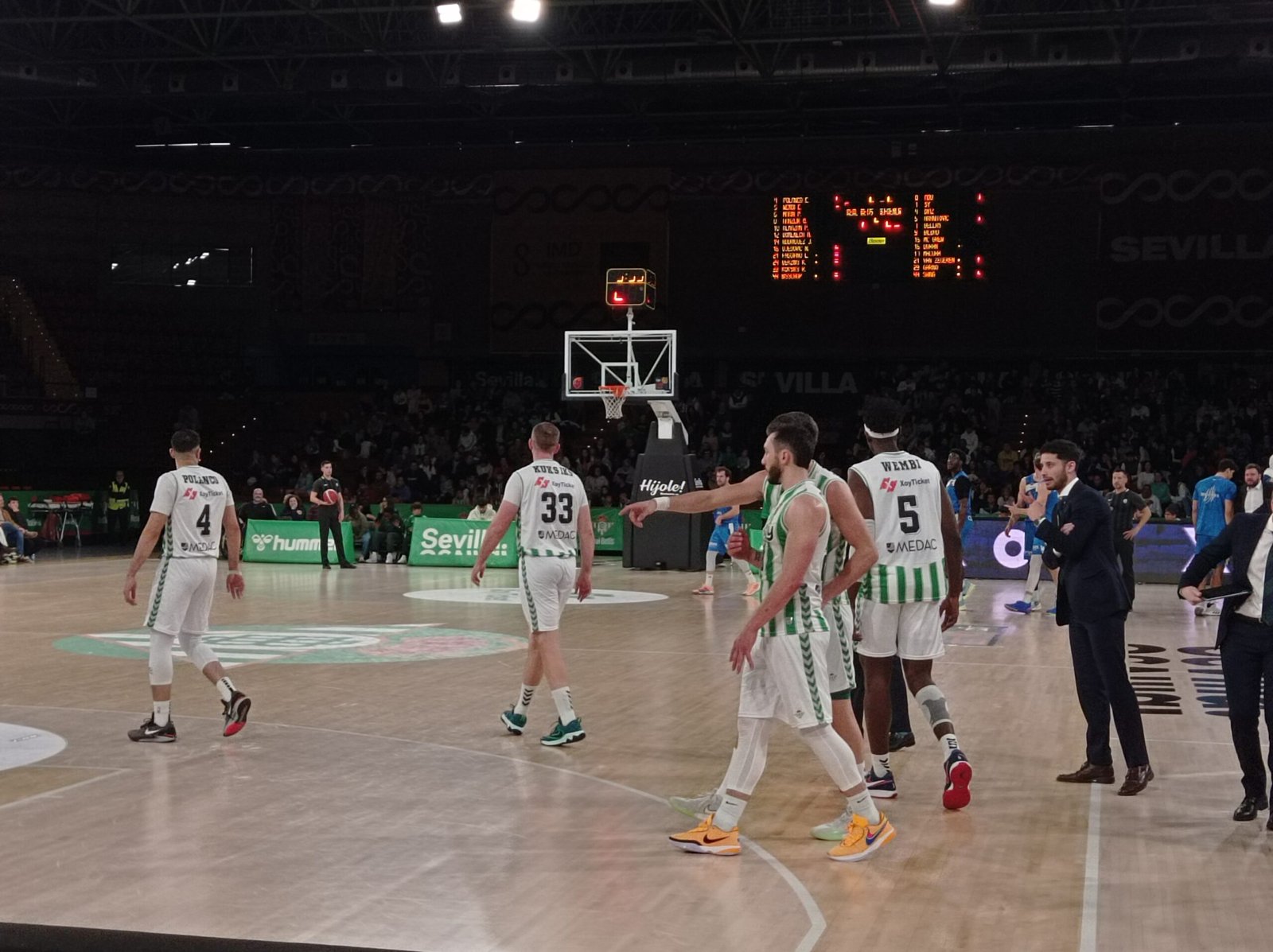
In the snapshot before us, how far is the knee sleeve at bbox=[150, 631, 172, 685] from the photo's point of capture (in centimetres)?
824

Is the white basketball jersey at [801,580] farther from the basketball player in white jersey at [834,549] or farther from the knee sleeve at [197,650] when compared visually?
the knee sleeve at [197,650]

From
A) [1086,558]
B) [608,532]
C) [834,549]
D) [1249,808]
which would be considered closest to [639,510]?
[834,549]

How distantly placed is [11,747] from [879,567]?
201 inches

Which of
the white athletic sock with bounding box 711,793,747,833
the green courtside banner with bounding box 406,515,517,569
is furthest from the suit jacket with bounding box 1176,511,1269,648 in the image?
the green courtside banner with bounding box 406,515,517,569

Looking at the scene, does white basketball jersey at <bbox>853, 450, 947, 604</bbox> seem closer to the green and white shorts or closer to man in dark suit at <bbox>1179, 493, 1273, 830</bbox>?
man in dark suit at <bbox>1179, 493, 1273, 830</bbox>

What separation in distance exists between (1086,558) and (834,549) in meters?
1.80

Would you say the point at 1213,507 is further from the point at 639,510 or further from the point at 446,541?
the point at 446,541

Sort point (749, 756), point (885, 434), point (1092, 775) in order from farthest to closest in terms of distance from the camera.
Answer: point (1092, 775)
point (885, 434)
point (749, 756)

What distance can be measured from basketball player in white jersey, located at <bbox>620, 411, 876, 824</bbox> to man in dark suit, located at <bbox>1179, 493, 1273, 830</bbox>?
1.62 meters

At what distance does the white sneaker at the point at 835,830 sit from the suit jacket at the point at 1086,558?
1.87 meters

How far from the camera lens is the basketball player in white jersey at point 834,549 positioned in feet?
19.6

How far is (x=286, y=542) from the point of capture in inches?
966

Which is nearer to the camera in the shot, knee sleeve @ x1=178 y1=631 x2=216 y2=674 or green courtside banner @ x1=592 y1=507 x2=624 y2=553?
knee sleeve @ x1=178 y1=631 x2=216 y2=674

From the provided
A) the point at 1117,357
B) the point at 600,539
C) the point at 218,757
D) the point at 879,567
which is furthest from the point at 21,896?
the point at 1117,357
